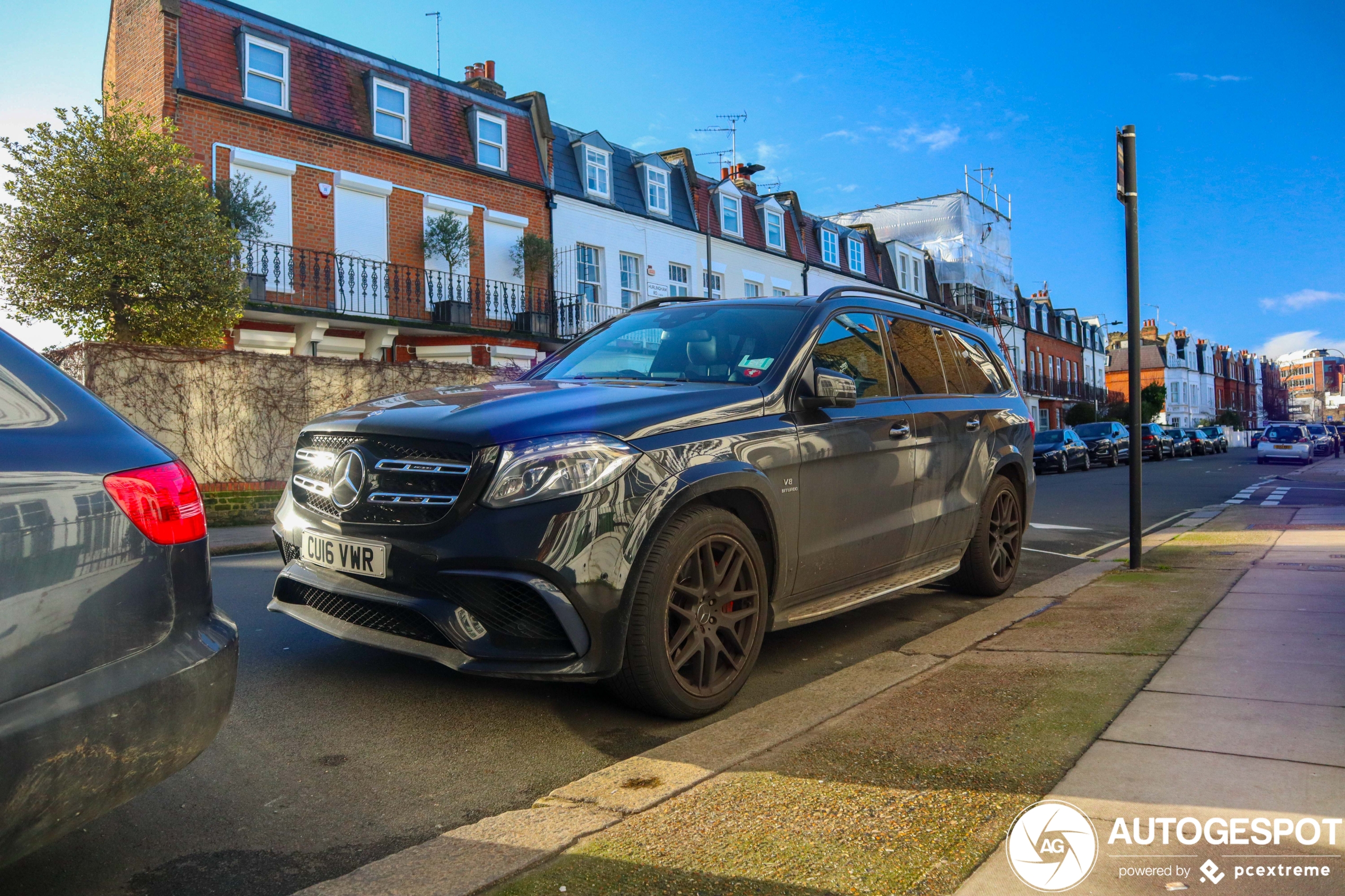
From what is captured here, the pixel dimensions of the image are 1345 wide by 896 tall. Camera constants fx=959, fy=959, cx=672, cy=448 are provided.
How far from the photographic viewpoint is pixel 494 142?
2402 centimetres

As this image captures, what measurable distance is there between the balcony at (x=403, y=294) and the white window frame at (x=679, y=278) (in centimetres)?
355

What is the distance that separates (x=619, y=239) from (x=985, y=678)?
24.4 metres

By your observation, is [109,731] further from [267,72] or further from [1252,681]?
[267,72]

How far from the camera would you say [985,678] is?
4.01 m

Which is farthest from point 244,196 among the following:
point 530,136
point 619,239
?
point 619,239

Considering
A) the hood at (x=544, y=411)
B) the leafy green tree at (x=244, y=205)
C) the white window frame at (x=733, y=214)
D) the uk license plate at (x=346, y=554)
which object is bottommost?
the uk license plate at (x=346, y=554)

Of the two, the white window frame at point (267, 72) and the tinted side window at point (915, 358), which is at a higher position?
the white window frame at point (267, 72)

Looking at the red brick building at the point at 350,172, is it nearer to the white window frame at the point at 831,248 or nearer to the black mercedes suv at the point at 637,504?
the black mercedes suv at the point at 637,504

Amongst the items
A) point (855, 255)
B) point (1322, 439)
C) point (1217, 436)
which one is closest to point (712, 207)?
point (855, 255)

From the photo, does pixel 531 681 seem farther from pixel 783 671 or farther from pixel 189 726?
pixel 189 726

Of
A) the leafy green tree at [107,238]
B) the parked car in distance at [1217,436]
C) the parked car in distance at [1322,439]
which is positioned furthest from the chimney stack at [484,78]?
the parked car in distance at [1217,436]

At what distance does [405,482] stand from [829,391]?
1.87 m

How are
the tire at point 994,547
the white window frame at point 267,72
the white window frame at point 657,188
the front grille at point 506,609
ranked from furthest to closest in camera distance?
the white window frame at point 657,188, the white window frame at point 267,72, the tire at point 994,547, the front grille at point 506,609

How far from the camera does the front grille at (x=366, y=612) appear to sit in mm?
3363
